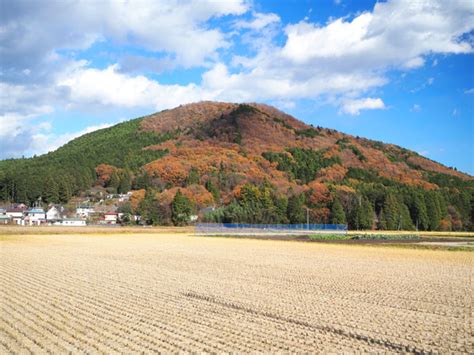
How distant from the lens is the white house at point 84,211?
11594 centimetres

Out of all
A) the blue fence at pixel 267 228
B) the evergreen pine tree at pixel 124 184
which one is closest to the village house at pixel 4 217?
the evergreen pine tree at pixel 124 184

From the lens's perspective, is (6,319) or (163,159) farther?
(163,159)

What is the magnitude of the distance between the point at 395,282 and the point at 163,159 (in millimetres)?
121046

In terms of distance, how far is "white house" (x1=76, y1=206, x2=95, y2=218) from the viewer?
116 m

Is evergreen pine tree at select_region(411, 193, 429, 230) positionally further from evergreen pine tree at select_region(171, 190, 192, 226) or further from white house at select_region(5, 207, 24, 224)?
white house at select_region(5, 207, 24, 224)

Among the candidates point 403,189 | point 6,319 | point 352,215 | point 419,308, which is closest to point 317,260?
point 419,308

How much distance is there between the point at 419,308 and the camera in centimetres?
1391

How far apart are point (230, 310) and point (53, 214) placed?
353 feet

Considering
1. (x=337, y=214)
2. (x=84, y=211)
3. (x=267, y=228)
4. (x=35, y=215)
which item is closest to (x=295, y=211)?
(x=337, y=214)

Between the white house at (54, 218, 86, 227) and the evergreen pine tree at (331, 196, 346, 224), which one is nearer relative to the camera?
the evergreen pine tree at (331, 196, 346, 224)

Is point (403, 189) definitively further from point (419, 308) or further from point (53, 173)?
point (419, 308)

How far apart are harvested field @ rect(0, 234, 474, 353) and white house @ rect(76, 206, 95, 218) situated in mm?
95554

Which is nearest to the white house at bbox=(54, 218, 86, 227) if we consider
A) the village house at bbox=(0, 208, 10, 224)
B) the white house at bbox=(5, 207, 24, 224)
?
the village house at bbox=(0, 208, 10, 224)

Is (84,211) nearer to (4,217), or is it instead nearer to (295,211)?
(4,217)
